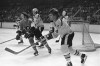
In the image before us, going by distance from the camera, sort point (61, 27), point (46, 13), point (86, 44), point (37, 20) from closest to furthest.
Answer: point (61, 27) → point (37, 20) → point (86, 44) → point (46, 13)

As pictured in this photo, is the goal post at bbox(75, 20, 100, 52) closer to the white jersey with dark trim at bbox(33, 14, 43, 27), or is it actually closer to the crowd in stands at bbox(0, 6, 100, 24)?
the white jersey with dark trim at bbox(33, 14, 43, 27)

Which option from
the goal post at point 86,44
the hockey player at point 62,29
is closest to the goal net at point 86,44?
the goal post at point 86,44

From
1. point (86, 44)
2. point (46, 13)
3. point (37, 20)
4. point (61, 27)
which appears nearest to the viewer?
point (61, 27)

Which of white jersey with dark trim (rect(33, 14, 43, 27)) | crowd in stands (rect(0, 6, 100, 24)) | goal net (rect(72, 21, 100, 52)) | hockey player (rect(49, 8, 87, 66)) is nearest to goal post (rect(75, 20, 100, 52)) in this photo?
goal net (rect(72, 21, 100, 52))

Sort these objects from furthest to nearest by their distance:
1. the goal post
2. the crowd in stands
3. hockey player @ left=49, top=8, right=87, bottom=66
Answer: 1. the crowd in stands
2. the goal post
3. hockey player @ left=49, top=8, right=87, bottom=66

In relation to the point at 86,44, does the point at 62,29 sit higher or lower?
higher

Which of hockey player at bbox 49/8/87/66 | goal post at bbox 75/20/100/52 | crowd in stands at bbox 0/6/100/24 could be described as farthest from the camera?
crowd in stands at bbox 0/6/100/24

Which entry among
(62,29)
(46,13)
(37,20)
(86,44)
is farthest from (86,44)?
(46,13)

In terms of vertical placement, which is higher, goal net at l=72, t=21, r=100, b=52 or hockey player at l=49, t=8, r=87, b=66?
hockey player at l=49, t=8, r=87, b=66

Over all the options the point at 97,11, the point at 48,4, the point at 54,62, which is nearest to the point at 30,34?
the point at 54,62

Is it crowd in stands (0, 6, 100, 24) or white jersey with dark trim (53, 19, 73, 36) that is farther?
crowd in stands (0, 6, 100, 24)

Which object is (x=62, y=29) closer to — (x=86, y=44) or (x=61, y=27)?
(x=61, y=27)

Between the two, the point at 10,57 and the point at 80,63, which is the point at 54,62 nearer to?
the point at 80,63

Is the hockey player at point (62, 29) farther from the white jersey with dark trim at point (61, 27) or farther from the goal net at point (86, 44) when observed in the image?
A: the goal net at point (86, 44)
